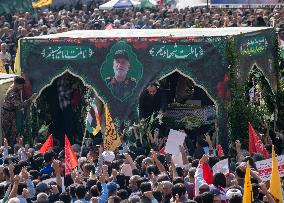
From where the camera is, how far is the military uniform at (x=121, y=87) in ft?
75.4

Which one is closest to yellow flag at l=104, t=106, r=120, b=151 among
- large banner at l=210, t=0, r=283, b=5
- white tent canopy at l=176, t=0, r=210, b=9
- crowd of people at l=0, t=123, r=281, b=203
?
crowd of people at l=0, t=123, r=281, b=203

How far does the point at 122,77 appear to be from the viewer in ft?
75.6

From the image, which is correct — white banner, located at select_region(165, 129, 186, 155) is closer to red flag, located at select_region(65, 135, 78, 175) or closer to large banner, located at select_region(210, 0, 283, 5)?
red flag, located at select_region(65, 135, 78, 175)

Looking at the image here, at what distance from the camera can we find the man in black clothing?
23356 mm

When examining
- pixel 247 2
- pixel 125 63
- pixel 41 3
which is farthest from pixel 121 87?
pixel 41 3

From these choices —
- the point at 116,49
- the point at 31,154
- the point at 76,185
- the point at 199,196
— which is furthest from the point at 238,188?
the point at 116,49

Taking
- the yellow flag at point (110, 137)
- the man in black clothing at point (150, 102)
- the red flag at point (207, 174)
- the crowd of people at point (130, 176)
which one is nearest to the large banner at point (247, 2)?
the man in black clothing at point (150, 102)

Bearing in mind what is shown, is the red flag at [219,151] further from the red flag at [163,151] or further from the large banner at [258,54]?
the large banner at [258,54]

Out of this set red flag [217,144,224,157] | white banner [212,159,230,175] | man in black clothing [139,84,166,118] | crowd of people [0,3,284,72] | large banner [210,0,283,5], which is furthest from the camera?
large banner [210,0,283,5]

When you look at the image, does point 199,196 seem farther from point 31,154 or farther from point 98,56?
point 98,56

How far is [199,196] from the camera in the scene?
49.2 feet

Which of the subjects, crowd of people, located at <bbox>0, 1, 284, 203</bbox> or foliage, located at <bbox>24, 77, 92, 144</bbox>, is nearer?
crowd of people, located at <bbox>0, 1, 284, 203</bbox>

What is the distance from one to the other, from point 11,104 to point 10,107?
2.4 inches

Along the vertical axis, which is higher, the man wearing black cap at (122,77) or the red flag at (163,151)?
the man wearing black cap at (122,77)
